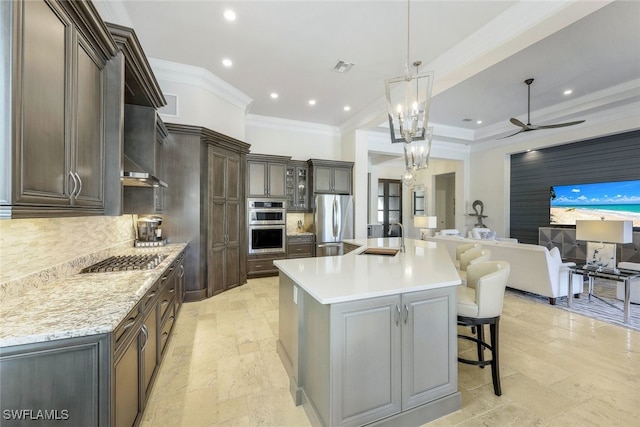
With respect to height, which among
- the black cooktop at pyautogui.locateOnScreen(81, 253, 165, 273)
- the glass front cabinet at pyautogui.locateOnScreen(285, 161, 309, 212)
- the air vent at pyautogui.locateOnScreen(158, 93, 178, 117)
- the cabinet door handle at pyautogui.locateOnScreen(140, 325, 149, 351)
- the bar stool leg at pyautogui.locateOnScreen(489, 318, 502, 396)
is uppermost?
the air vent at pyautogui.locateOnScreen(158, 93, 178, 117)

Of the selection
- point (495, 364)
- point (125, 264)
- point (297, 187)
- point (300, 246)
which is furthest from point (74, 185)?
point (297, 187)

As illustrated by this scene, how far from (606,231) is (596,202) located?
3391 mm

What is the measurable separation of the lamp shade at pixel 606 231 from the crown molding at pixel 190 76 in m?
5.93

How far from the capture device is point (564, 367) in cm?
242

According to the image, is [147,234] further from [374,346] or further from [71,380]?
[374,346]

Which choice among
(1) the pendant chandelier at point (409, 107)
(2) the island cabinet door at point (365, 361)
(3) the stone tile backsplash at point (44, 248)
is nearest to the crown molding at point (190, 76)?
(3) the stone tile backsplash at point (44, 248)

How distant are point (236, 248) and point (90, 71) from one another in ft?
11.7

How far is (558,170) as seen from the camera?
6.68 metres

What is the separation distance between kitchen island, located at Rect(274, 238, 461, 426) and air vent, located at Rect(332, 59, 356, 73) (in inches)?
126

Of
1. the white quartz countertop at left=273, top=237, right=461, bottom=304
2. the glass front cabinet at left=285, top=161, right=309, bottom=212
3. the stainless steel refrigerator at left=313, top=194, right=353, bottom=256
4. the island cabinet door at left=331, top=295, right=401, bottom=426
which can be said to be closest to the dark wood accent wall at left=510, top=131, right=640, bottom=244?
the stainless steel refrigerator at left=313, top=194, right=353, bottom=256

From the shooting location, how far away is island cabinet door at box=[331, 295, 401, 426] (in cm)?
153

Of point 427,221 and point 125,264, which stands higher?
point 427,221

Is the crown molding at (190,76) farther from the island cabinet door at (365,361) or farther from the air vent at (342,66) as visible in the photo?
the island cabinet door at (365,361)

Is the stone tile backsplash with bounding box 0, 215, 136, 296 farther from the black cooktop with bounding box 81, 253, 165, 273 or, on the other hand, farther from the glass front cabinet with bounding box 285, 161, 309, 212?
the glass front cabinet with bounding box 285, 161, 309, 212
